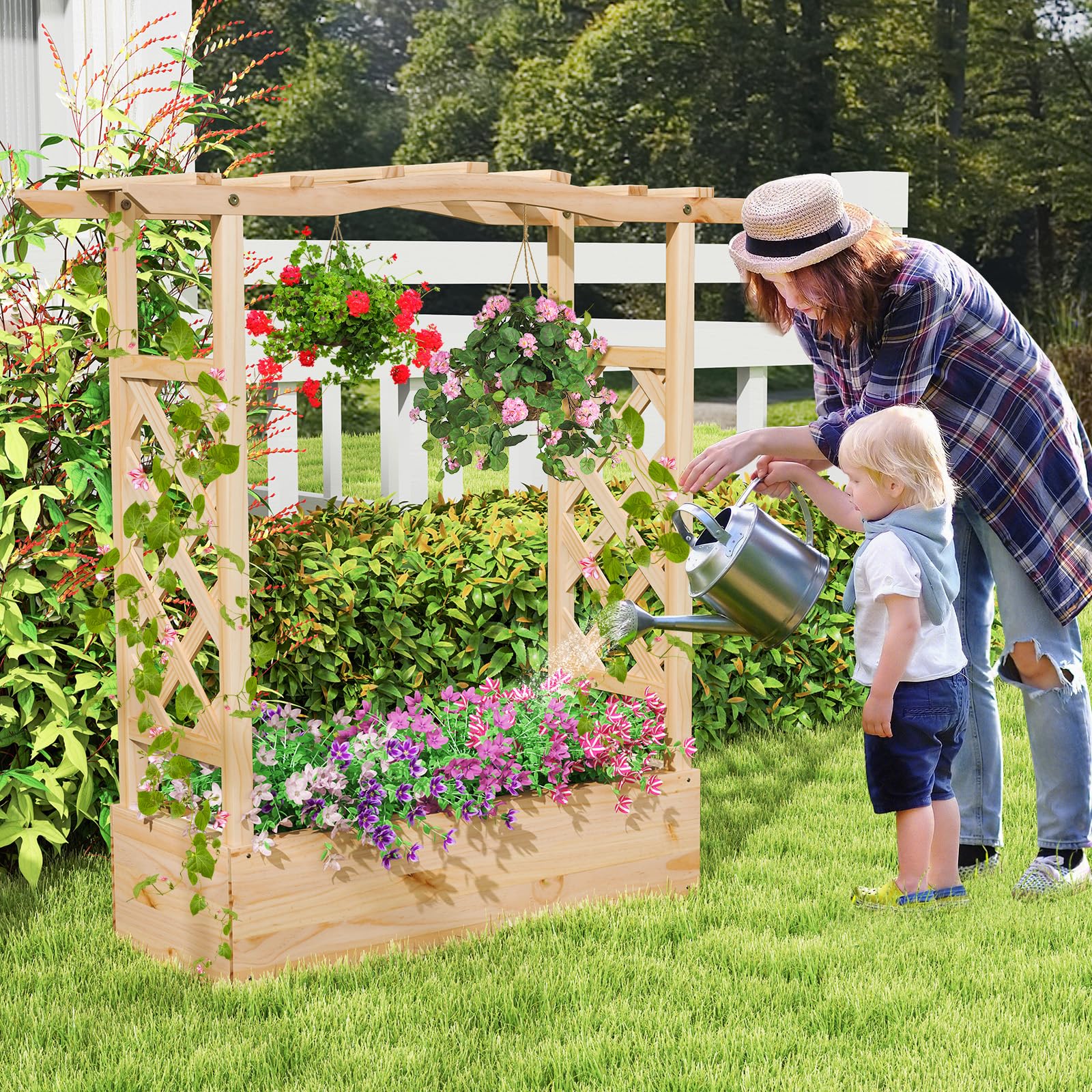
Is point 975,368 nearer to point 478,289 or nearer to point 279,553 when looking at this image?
point 279,553

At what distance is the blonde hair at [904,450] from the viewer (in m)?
2.93

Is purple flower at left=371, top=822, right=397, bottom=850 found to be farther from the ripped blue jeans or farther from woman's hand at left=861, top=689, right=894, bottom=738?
the ripped blue jeans

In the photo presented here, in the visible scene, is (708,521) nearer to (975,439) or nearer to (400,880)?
(975,439)

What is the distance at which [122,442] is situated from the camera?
301cm

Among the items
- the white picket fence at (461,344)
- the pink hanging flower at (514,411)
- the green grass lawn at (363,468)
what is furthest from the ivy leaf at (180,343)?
the green grass lawn at (363,468)

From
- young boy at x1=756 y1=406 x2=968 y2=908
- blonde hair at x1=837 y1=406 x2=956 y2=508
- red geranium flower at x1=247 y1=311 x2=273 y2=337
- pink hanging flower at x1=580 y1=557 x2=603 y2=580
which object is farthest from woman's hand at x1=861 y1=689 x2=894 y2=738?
red geranium flower at x1=247 y1=311 x2=273 y2=337

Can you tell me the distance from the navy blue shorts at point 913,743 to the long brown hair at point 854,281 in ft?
2.62

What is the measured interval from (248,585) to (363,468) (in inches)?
319

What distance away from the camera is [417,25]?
24.7 metres

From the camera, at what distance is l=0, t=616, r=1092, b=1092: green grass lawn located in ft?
8.04

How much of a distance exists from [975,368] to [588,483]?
3.03ft

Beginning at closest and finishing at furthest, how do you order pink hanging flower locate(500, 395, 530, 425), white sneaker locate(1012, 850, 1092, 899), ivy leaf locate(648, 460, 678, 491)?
ivy leaf locate(648, 460, 678, 491) → pink hanging flower locate(500, 395, 530, 425) → white sneaker locate(1012, 850, 1092, 899)

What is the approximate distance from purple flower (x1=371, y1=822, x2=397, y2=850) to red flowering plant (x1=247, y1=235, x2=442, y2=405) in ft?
4.08

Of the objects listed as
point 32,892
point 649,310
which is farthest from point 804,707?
point 649,310
